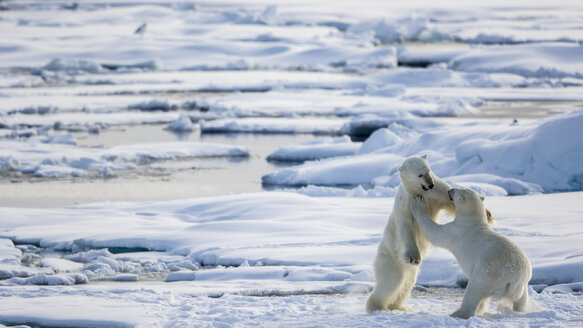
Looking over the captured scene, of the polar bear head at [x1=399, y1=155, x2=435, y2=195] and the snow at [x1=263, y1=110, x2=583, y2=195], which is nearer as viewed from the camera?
the polar bear head at [x1=399, y1=155, x2=435, y2=195]

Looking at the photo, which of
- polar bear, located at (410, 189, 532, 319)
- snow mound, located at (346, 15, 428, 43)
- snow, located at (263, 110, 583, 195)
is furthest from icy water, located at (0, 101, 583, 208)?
snow mound, located at (346, 15, 428, 43)

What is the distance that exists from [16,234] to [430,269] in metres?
4.07

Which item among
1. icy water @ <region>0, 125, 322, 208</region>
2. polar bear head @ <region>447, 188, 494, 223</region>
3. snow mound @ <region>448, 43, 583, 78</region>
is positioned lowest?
icy water @ <region>0, 125, 322, 208</region>

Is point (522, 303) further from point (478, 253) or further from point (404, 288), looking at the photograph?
point (404, 288)

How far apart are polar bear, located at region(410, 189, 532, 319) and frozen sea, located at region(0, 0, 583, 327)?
0.11m

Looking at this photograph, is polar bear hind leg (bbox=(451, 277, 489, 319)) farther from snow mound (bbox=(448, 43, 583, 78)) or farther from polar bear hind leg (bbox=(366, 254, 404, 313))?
snow mound (bbox=(448, 43, 583, 78))

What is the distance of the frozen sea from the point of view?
17.1ft

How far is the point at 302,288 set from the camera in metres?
5.66

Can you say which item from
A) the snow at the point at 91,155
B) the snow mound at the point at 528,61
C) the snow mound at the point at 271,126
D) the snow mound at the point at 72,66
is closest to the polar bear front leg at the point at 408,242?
the snow at the point at 91,155

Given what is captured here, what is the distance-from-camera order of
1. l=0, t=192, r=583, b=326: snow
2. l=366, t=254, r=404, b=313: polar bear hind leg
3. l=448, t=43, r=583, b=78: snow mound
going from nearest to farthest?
l=366, t=254, r=404, b=313: polar bear hind leg < l=0, t=192, r=583, b=326: snow < l=448, t=43, r=583, b=78: snow mound

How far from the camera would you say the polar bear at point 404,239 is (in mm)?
4129

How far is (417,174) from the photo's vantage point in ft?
13.5

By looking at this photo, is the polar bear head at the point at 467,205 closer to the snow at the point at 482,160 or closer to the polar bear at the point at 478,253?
the polar bear at the point at 478,253

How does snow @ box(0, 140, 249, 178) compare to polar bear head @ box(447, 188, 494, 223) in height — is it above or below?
below
